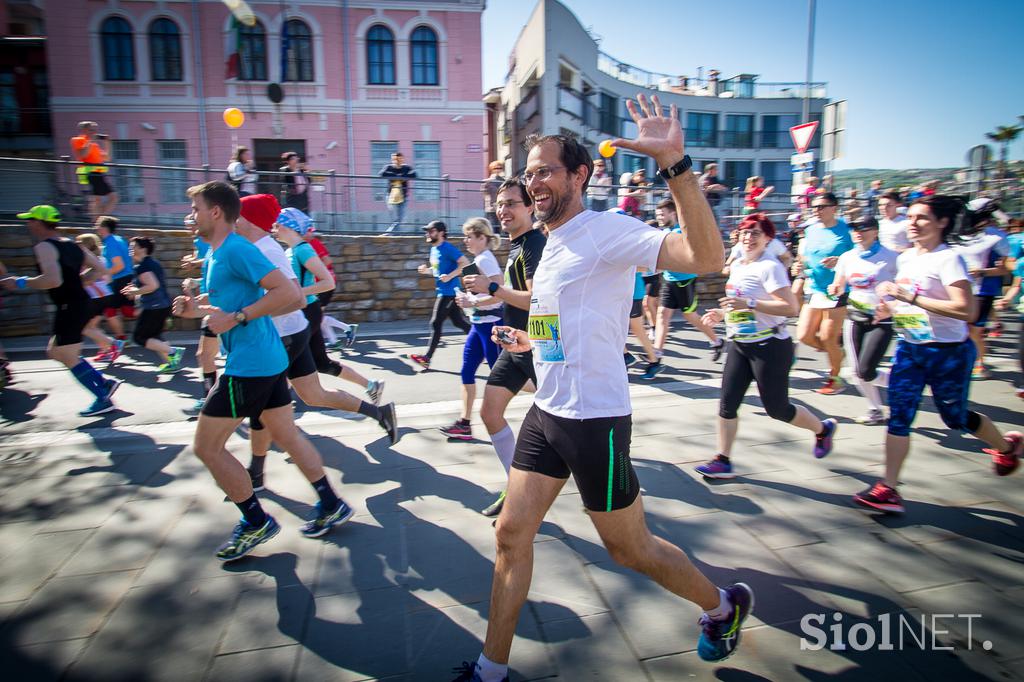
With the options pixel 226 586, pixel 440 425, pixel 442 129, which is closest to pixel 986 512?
pixel 440 425

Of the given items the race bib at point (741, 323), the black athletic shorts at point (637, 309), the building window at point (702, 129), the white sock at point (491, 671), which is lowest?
the white sock at point (491, 671)

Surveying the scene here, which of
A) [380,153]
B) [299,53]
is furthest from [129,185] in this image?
[299,53]

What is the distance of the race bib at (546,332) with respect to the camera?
2.17m

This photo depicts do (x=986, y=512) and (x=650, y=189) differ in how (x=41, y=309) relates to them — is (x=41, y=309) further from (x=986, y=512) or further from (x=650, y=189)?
(x=986, y=512)

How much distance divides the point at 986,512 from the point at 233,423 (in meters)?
4.60

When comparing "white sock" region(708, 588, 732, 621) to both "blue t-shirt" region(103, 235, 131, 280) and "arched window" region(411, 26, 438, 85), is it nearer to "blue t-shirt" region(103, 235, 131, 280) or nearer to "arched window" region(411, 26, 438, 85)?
"blue t-shirt" region(103, 235, 131, 280)

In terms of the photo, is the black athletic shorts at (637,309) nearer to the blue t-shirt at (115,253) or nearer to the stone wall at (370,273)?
the stone wall at (370,273)

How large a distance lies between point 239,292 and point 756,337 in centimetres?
329

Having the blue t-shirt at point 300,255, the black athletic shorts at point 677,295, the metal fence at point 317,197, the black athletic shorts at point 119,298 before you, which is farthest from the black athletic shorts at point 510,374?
the metal fence at point 317,197

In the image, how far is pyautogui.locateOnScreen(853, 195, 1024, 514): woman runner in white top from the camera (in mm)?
3516

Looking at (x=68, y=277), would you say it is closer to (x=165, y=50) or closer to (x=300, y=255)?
(x=300, y=255)

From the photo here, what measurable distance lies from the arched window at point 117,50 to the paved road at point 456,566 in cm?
1910
